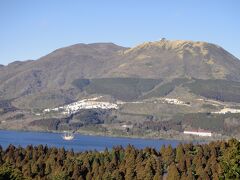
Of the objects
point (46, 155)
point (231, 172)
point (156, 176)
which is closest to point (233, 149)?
point (231, 172)

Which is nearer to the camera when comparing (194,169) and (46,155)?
(194,169)

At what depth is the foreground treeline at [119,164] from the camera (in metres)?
60.8

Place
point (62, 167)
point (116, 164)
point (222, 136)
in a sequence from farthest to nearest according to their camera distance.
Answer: point (222, 136)
point (116, 164)
point (62, 167)

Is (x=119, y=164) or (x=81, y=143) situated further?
(x=81, y=143)

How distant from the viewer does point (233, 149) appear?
38.9m

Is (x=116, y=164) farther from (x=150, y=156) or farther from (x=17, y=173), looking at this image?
(x=17, y=173)

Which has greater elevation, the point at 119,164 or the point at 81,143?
the point at 81,143

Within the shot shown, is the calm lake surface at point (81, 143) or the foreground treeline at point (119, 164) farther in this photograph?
the calm lake surface at point (81, 143)

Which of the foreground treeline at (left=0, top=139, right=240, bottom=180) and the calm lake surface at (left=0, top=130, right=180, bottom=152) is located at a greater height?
the calm lake surface at (left=0, top=130, right=180, bottom=152)

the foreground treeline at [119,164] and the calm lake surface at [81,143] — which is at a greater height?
the calm lake surface at [81,143]

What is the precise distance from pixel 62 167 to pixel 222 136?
445ft

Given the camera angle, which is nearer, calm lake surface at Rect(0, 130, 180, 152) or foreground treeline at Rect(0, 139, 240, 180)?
foreground treeline at Rect(0, 139, 240, 180)

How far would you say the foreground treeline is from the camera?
6084cm

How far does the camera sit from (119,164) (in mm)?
69500
